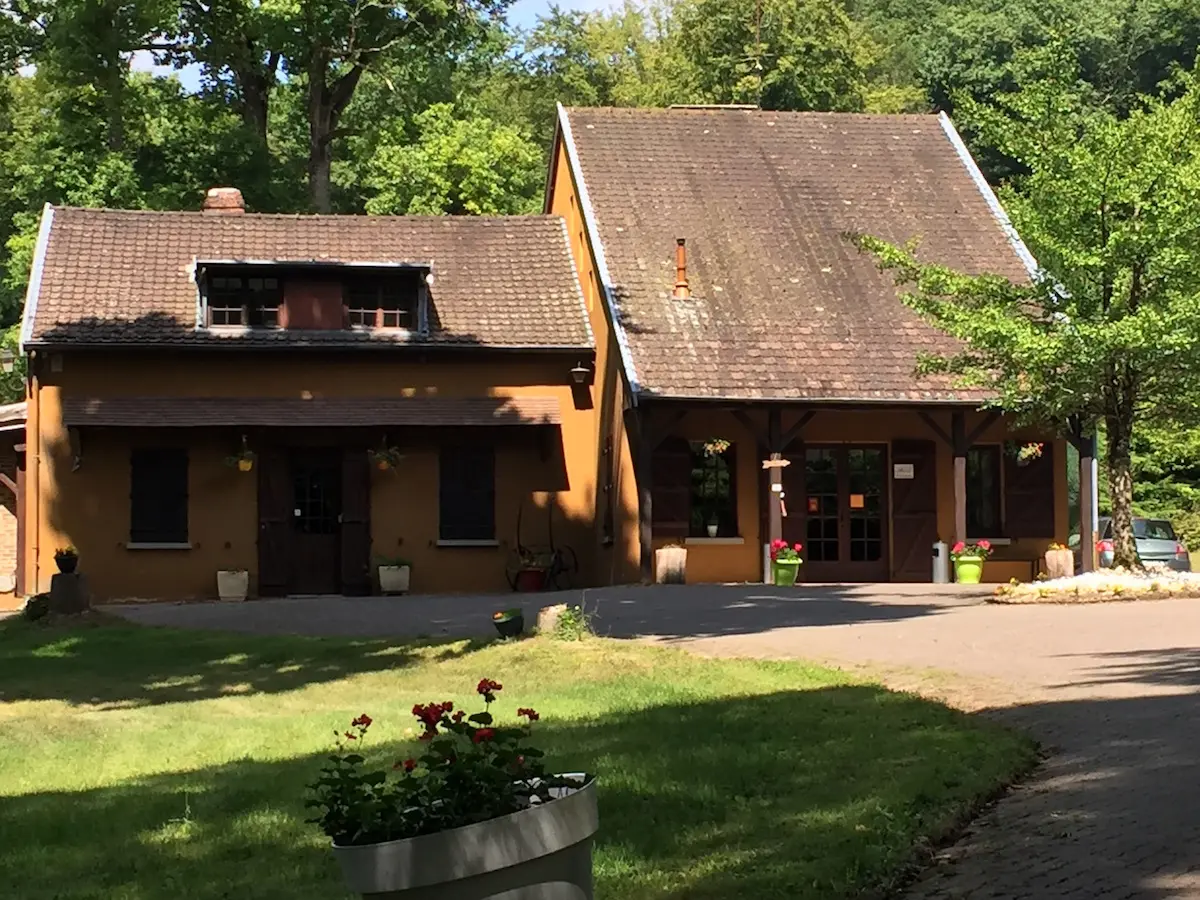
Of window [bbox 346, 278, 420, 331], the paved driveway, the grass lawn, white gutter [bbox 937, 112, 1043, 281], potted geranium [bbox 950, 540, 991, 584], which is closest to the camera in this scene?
the paved driveway

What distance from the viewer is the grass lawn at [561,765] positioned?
238 inches

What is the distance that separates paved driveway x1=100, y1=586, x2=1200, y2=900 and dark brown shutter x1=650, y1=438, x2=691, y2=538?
108 inches

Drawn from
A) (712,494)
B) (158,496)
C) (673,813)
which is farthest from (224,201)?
(673,813)

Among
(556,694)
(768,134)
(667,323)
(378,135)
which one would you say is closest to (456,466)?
(667,323)

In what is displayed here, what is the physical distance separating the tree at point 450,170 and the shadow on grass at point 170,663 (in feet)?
73.6

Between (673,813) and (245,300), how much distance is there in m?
18.7

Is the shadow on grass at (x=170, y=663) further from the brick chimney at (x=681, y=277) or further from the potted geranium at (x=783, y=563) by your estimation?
the brick chimney at (x=681, y=277)

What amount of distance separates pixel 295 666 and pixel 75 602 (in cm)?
600

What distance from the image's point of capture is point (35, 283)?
24062 millimetres

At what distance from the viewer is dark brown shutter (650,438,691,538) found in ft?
74.7

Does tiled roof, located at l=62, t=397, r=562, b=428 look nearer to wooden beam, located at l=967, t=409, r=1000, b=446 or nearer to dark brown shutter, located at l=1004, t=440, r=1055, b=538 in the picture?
wooden beam, located at l=967, t=409, r=1000, b=446

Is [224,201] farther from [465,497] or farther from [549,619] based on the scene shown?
[549,619]

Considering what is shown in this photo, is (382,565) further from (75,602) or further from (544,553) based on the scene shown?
(75,602)

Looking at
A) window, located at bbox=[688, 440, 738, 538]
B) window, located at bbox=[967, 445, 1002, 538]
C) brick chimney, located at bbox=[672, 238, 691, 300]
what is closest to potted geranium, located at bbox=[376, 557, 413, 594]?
window, located at bbox=[688, 440, 738, 538]
